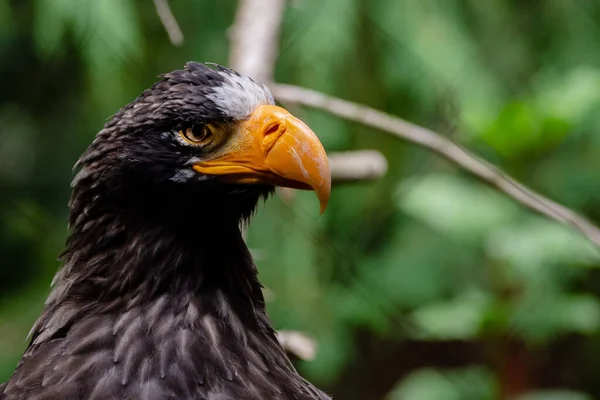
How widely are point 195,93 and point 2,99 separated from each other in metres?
2.28

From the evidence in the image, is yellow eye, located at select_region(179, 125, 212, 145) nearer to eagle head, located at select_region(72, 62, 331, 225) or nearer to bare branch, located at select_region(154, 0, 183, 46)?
eagle head, located at select_region(72, 62, 331, 225)

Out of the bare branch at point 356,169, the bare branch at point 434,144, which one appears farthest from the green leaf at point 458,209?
the bare branch at point 356,169

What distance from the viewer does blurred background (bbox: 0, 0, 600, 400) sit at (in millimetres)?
3107

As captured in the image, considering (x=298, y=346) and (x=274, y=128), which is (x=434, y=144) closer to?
(x=298, y=346)

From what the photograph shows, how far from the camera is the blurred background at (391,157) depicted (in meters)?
3.11

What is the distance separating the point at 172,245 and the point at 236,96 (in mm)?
288

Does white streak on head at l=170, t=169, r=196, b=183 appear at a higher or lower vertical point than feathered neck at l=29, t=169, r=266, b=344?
higher

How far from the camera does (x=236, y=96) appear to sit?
61.4 inches

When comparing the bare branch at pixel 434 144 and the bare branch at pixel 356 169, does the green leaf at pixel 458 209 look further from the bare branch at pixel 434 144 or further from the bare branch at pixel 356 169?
the bare branch at pixel 356 169

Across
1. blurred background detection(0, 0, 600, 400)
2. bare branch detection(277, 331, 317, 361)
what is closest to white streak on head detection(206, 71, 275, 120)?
bare branch detection(277, 331, 317, 361)

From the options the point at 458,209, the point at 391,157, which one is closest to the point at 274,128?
the point at 458,209

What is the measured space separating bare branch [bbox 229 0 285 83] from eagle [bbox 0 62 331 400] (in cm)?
52

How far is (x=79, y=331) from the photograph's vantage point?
154 centimetres

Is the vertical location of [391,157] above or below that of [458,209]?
above
